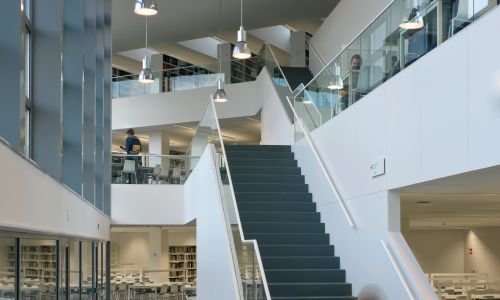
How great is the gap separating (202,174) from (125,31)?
10.8m

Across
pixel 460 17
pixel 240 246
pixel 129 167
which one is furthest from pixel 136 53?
pixel 460 17

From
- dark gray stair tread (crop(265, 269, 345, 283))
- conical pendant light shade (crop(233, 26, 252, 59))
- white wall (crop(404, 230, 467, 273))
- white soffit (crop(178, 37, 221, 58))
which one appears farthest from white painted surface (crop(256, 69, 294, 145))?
white soffit (crop(178, 37, 221, 58))

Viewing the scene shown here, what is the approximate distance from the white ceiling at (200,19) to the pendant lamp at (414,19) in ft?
39.9

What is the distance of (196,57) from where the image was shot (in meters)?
26.7

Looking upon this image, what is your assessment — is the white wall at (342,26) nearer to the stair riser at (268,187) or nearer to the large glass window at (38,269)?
the stair riser at (268,187)

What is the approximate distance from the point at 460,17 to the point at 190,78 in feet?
52.8

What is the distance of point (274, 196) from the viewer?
10.8 meters

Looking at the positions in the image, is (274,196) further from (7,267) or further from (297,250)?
(7,267)

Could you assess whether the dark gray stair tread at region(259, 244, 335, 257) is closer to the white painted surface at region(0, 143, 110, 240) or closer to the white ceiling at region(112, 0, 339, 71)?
the white painted surface at region(0, 143, 110, 240)

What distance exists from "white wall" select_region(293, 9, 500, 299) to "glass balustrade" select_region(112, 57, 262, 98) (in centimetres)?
987

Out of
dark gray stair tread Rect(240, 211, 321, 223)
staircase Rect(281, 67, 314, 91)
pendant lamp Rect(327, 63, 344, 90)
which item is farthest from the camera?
staircase Rect(281, 67, 314, 91)

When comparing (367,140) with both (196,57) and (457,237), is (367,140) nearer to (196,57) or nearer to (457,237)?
(457,237)

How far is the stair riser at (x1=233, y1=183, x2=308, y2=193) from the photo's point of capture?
36.3 ft

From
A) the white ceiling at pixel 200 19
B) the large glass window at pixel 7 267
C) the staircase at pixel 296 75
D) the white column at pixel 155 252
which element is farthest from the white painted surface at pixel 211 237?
the white column at pixel 155 252
